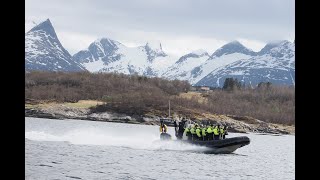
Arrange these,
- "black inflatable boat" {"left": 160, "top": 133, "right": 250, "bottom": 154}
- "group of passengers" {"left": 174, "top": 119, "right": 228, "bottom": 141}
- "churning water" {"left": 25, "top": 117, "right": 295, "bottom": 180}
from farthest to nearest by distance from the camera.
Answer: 1. "group of passengers" {"left": 174, "top": 119, "right": 228, "bottom": 141}
2. "black inflatable boat" {"left": 160, "top": 133, "right": 250, "bottom": 154}
3. "churning water" {"left": 25, "top": 117, "right": 295, "bottom": 180}

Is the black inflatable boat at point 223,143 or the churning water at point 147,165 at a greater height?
the black inflatable boat at point 223,143

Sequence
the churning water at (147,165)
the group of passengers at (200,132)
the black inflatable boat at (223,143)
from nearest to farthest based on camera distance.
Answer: the churning water at (147,165)
the black inflatable boat at (223,143)
the group of passengers at (200,132)

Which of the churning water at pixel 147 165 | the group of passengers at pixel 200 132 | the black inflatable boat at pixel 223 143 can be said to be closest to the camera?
the churning water at pixel 147 165

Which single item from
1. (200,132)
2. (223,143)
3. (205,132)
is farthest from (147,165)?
(223,143)

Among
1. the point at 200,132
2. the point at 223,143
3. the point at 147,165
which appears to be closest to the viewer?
the point at 147,165

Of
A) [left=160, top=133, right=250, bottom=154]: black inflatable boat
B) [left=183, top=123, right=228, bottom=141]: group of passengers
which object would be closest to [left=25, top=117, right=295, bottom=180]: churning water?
[left=160, top=133, right=250, bottom=154]: black inflatable boat

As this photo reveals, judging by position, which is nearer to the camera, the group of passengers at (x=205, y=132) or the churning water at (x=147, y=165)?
the churning water at (x=147, y=165)

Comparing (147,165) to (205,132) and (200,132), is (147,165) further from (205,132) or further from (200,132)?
(205,132)

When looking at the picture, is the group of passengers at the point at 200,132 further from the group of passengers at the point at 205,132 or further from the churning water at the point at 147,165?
the churning water at the point at 147,165

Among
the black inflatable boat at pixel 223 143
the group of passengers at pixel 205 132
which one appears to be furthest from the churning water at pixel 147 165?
the group of passengers at pixel 205 132

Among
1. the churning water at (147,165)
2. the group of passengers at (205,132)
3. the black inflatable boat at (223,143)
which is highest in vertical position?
the group of passengers at (205,132)

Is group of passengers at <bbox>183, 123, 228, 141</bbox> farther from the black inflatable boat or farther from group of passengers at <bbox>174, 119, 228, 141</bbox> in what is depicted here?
the black inflatable boat
